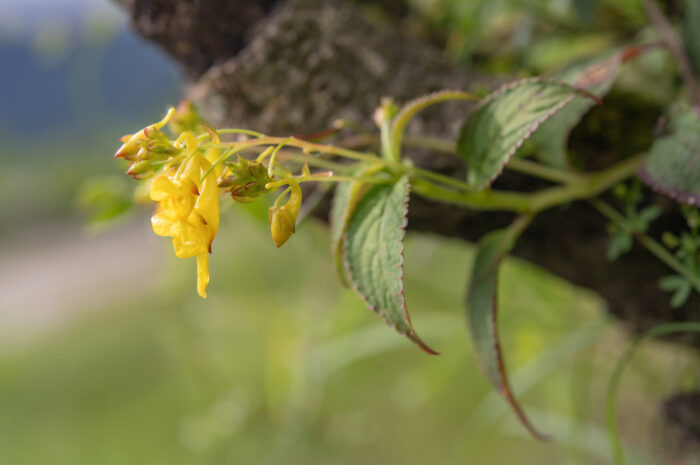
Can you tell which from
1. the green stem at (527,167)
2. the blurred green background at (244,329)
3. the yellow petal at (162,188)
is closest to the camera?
the yellow petal at (162,188)

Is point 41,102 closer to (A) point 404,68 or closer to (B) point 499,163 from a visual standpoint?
(A) point 404,68

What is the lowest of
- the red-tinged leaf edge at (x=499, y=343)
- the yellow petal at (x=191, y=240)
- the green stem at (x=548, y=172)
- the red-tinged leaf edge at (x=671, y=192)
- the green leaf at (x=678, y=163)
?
the red-tinged leaf edge at (x=499, y=343)

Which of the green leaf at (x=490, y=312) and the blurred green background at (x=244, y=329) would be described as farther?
the blurred green background at (x=244, y=329)

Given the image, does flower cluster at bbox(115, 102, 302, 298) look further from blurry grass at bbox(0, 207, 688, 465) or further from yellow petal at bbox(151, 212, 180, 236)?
blurry grass at bbox(0, 207, 688, 465)

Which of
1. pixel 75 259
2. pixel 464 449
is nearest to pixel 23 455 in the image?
pixel 75 259

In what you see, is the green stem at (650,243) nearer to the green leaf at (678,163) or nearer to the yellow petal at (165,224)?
the green leaf at (678,163)

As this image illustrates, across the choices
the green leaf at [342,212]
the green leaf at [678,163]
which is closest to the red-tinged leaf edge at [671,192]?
the green leaf at [678,163]

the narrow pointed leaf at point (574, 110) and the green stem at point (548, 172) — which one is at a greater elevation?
the narrow pointed leaf at point (574, 110)

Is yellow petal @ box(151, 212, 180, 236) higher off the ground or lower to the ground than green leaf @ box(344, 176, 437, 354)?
higher

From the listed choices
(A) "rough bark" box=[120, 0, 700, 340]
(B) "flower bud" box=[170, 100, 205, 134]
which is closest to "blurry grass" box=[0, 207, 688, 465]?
(A) "rough bark" box=[120, 0, 700, 340]
